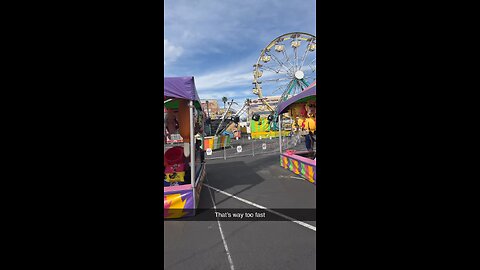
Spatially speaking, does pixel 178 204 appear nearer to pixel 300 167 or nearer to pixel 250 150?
pixel 300 167

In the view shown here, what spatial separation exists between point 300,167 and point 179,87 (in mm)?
3945

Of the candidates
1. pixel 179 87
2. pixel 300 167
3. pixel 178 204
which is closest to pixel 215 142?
pixel 300 167

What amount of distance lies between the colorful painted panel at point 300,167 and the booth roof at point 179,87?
3.29 meters

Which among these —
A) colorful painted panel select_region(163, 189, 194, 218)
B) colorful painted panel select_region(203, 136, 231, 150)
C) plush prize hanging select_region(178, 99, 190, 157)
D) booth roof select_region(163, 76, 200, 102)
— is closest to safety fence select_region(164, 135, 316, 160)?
colorful painted panel select_region(203, 136, 231, 150)

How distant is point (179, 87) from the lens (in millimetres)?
2879

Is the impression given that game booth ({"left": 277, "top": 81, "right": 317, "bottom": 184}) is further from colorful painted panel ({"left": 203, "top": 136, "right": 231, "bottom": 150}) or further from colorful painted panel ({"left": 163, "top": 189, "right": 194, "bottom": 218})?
colorful painted panel ({"left": 203, "top": 136, "right": 231, "bottom": 150})

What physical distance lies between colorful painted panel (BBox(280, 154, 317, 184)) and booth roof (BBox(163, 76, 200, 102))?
329 cm
